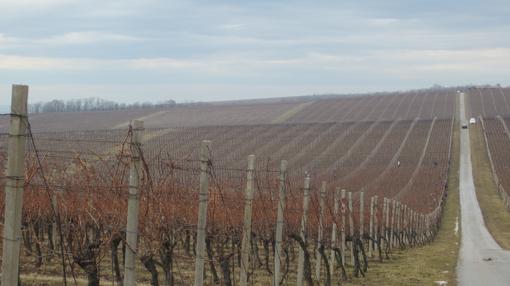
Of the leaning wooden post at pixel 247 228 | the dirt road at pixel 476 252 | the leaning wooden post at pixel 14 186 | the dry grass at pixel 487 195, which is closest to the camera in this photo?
the leaning wooden post at pixel 14 186

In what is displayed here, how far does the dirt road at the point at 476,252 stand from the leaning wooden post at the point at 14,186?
11730 millimetres

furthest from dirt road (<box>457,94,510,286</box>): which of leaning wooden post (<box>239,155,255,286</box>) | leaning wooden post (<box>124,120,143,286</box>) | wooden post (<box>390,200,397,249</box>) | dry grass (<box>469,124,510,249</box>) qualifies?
leaning wooden post (<box>124,120,143,286</box>)

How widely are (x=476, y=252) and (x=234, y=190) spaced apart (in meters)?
11.4

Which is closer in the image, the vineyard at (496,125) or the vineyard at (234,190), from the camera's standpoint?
the vineyard at (234,190)

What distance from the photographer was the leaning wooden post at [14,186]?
445 centimetres

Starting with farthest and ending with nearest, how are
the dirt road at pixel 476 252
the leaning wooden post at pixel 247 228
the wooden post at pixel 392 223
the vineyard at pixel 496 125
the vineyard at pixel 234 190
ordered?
the vineyard at pixel 496 125, the wooden post at pixel 392 223, the dirt road at pixel 476 252, the leaning wooden post at pixel 247 228, the vineyard at pixel 234 190

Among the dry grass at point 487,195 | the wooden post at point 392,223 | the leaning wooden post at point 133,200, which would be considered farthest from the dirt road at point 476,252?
the leaning wooden post at point 133,200

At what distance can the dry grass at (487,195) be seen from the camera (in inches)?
1380

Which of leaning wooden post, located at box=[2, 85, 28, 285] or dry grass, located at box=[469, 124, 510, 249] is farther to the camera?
dry grass, located at box=[469, 124, 510, 249]

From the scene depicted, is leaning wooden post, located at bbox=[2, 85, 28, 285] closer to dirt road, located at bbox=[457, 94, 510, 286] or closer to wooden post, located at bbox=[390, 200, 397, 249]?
dirt road, located at bbox=[457, 94, 510, 286]

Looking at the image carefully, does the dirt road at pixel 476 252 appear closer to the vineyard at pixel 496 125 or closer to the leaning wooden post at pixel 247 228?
the vineyard at pixel 496 125

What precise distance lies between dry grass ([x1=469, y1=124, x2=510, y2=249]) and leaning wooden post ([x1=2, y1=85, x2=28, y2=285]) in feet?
83.5

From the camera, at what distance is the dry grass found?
115 ft

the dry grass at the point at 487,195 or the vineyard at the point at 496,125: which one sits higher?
the vineyard at the point at 496,125
